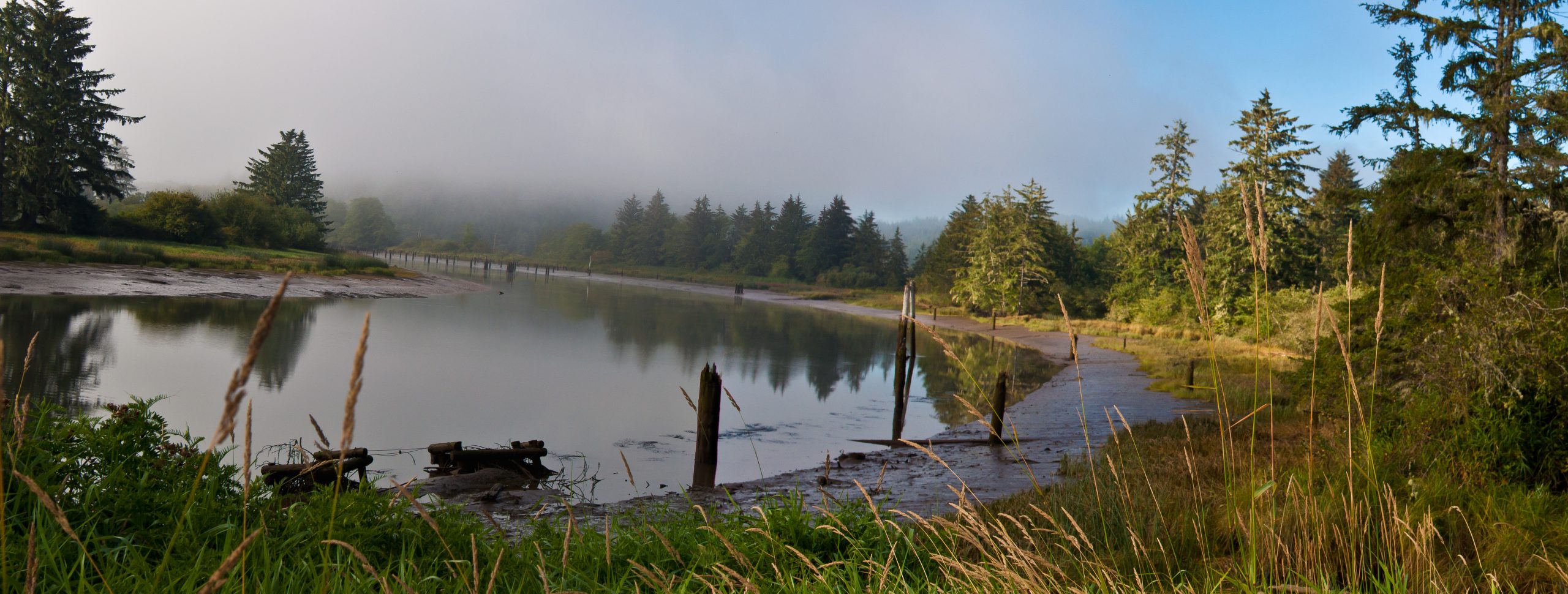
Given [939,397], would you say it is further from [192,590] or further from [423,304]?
[423,304]

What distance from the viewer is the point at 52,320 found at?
21641mm

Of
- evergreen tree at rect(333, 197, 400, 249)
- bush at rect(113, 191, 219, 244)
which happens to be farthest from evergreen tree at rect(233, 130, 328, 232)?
evergreen tree at rect(333, 197, 400, 249)

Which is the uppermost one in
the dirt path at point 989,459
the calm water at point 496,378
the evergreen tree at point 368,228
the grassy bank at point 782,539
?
the evergreen tree at point 368,228

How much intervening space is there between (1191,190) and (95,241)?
53739 mm

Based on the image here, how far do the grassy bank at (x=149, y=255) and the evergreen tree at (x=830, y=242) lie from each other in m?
49.2

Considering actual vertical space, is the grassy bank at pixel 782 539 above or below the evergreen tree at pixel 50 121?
below

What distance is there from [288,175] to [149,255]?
96.4 ft

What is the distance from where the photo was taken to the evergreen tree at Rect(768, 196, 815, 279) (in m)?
93.2

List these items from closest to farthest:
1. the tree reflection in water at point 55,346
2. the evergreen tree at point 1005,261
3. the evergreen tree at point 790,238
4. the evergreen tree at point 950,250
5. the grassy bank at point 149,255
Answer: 1. the tree reflection in water at point 55,346
2. the grassy bank at point 149,255
3. the evergreen tree at point 1005,261
4. the evergreen tree at point 950,250
5. the evergreen tree at point 790,238

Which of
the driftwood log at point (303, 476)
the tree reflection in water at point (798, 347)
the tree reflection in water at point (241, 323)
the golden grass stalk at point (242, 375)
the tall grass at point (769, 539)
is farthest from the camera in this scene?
the tree reflection in water at point (798, 347)

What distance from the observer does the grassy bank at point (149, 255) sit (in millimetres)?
31984

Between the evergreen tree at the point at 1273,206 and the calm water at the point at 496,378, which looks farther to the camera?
the evergreen tree at the point at 1273,206

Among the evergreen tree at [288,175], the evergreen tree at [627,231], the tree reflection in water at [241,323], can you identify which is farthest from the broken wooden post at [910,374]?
the evergreen tree at [627,231]

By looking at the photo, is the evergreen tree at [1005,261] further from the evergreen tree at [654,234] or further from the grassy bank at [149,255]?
the evergreen tree at [654,234]
